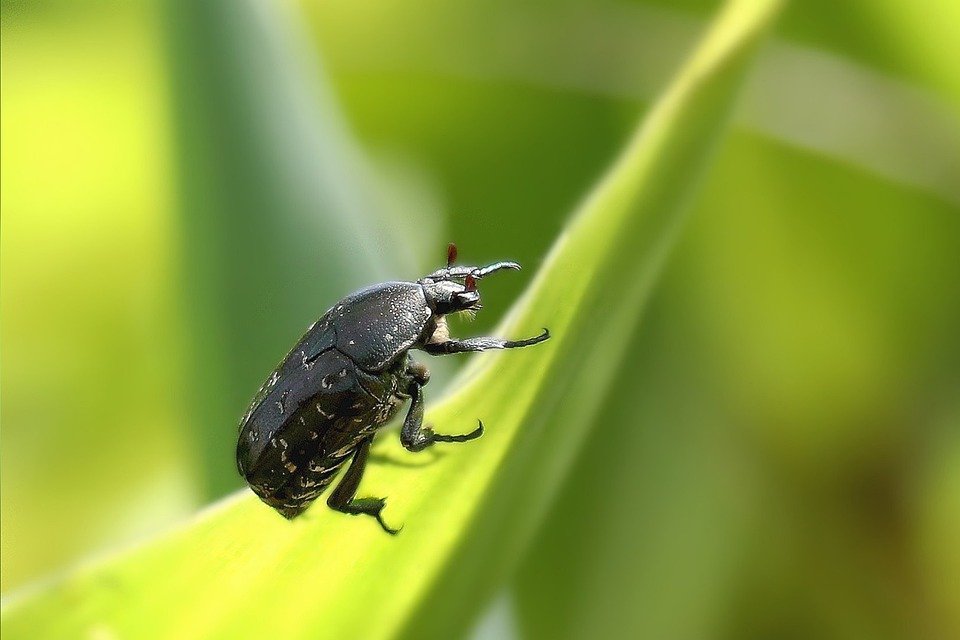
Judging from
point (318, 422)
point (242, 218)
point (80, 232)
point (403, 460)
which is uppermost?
point (242, 218)

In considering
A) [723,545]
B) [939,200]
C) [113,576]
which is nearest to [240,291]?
[113,576]

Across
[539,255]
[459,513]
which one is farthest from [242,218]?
[459,513]

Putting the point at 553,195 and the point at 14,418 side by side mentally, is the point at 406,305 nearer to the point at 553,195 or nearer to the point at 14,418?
the point at 553,195

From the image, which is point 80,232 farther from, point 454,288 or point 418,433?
point 418,433

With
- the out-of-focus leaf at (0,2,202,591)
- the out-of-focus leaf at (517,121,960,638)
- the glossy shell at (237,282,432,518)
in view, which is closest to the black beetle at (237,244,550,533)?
the glossy shell at (237,282,432,518)

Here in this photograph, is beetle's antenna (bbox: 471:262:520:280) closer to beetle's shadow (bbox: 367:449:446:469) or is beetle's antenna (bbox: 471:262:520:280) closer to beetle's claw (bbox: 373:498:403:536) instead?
beetle's shadow (bbox: 367:449:446:469)

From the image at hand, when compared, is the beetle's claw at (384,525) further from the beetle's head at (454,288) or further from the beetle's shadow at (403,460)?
the beetle's head at (454,288)
